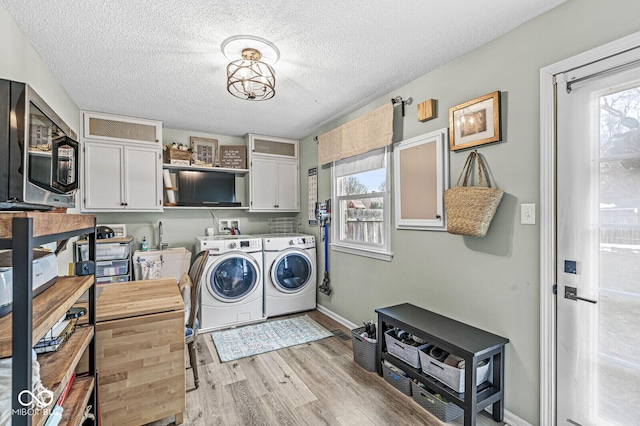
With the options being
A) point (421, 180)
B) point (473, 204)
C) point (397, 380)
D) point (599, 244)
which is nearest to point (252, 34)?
point (421, 180)

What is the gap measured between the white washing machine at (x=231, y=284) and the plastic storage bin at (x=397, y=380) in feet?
5.84

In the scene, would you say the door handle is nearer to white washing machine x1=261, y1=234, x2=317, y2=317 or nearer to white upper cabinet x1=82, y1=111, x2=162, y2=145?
white washing machine x1=261, y1=234, x2=317, y2=317

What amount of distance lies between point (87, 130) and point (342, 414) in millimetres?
3602

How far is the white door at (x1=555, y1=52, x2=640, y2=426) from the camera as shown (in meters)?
1.45

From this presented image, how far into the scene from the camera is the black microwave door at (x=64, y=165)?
132cm

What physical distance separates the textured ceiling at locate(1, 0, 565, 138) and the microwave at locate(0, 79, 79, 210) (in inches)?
33.4

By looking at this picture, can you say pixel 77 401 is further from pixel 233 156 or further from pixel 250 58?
pixel 233 156

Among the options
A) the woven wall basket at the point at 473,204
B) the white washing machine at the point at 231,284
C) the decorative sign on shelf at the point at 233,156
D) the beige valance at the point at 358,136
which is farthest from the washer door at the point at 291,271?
the woven wall basket at the point at 473,204

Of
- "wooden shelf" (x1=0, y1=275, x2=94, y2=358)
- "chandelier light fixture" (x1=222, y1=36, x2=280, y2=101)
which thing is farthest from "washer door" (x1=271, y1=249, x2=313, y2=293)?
"wooden shelf" (x1=0, y1=275, x2=94, y2=358)

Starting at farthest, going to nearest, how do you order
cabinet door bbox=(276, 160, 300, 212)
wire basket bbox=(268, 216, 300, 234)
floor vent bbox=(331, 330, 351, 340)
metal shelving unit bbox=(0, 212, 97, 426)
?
wire basket bbox=(268, 216, 300, 234)
cabinet door bbox=(276, 160, 300, 212)
floor vent bbox=(331, 330, 351, 340)
metal shelving unit bbox=(0, 212, 97, 426)

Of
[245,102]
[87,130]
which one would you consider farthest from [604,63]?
[87,130]

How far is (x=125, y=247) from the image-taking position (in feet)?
10.5

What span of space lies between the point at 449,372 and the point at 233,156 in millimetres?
3461

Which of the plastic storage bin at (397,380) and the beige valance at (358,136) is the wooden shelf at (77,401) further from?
the beige valance at (358,136)
